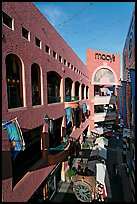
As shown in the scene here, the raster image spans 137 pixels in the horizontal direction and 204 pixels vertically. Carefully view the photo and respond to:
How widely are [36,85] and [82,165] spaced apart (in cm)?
1113

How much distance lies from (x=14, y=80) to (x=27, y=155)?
4744mm

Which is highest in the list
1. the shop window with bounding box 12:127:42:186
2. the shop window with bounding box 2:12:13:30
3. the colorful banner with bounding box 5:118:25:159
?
the shop window with bounding box 2:12:13:30

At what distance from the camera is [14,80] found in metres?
7.14

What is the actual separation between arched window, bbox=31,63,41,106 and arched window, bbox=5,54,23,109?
1.45m

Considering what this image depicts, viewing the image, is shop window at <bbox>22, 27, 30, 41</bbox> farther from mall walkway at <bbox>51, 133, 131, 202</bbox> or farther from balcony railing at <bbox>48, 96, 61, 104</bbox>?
mall walkway at <bbox>51, 133, 131, 202</bbox>

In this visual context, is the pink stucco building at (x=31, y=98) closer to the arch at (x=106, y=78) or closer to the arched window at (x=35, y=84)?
the arched window at (x=35, y=84)

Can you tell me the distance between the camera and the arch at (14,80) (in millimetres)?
6699

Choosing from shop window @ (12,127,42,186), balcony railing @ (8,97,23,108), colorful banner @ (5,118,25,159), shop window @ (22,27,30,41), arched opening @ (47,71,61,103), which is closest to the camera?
colorful banner @ (5,118,25,159)

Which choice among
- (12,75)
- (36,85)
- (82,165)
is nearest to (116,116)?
(82,165)

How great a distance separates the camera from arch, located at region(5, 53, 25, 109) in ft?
22.0

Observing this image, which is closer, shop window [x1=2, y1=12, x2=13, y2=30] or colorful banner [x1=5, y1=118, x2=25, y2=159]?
colorful banner [x1=5, y1=118, x2=25, y2=159]

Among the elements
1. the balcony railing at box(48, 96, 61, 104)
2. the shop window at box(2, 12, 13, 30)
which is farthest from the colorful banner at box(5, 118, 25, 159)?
the balcony railing at box(48, 96, 61, 104)

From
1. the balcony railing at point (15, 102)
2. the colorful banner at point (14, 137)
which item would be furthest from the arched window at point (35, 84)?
the colorful banner at point (14, 137)

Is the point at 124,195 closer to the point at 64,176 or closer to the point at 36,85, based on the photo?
the point at 64,176
